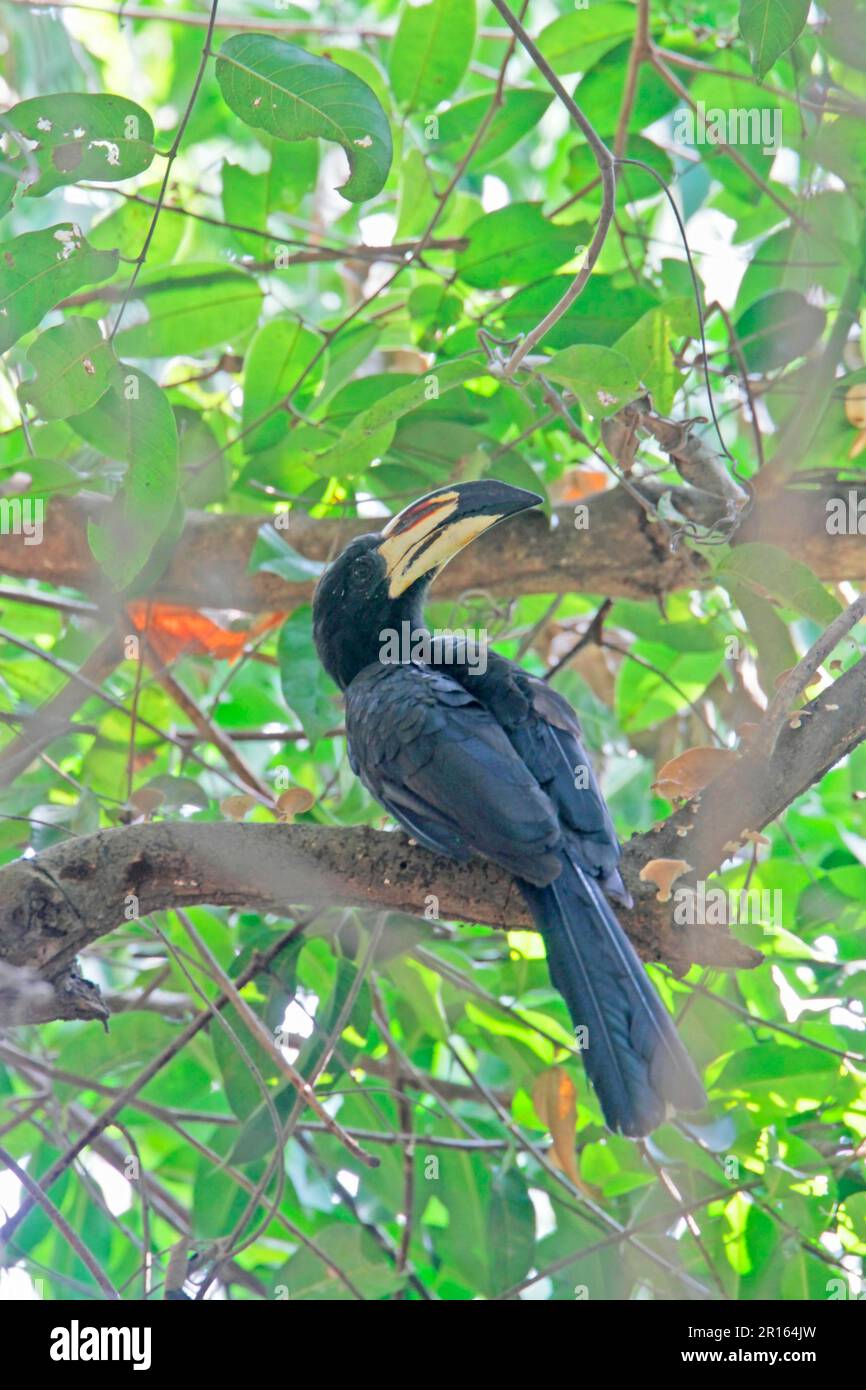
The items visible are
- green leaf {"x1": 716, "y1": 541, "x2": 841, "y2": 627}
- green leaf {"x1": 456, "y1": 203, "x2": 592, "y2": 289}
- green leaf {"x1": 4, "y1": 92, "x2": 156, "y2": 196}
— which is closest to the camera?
green leaf {"x1": 4, "y1": 92, "x2": 156, "y2": 196}

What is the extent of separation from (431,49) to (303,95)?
1.16m

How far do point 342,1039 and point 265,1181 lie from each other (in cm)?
56

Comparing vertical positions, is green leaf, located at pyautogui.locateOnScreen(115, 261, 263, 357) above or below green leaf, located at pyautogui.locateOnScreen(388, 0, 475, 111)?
below

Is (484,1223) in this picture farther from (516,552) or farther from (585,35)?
(585,35)

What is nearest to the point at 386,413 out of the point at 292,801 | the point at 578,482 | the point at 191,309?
the point at 292,801

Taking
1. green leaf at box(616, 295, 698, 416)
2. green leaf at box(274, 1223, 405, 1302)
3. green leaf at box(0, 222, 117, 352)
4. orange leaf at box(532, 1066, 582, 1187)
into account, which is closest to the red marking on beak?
green leaf at box(616, 295, 698, 416)

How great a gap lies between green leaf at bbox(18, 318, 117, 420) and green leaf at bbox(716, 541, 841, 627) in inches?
46.2

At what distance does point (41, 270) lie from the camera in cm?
228

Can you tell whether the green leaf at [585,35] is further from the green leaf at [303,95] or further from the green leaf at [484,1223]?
the green leaf at [484,1223]

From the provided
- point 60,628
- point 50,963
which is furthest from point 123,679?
point 50,963

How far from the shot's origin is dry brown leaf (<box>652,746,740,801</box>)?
8.13ft

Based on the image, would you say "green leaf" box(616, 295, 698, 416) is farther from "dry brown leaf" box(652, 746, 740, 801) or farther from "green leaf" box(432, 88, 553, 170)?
"green leaf" box(432, 88, 553, 170)

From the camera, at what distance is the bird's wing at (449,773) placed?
7.88ft

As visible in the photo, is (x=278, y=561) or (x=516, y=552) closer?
(x=278, y=561)
